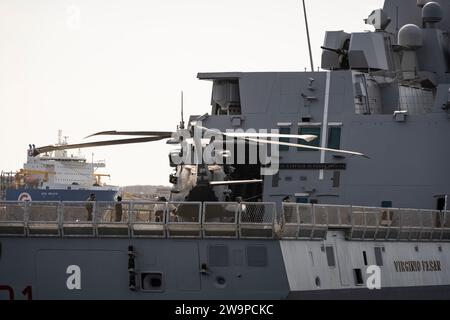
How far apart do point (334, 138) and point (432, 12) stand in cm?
768

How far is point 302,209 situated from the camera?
91.6 ft

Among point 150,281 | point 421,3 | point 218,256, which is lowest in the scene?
point 150,281

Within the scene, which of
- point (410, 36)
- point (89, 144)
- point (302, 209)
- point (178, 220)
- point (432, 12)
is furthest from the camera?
point (432, 12)

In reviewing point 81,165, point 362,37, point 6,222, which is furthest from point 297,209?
point 81,165

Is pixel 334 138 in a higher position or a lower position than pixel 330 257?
higher

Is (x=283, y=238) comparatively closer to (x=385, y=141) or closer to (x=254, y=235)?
(x=254, y=235)

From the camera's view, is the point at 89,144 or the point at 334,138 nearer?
the point at 89,144

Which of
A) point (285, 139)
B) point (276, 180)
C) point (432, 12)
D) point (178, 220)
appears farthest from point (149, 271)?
point (432, 12)

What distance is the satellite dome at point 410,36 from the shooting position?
39125 millimetres

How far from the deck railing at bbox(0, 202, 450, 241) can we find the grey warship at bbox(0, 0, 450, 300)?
3 centimetres

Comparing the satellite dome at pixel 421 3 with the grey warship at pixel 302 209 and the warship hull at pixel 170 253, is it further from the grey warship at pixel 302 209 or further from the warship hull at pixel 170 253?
the warship hull at pixel 170 253

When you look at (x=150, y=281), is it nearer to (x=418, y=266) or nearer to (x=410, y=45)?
(x=418, y=266)

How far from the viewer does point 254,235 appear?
26828 mm

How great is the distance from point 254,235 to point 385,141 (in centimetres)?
973
